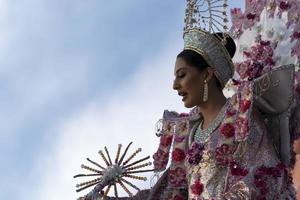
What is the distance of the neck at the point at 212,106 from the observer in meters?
4.36

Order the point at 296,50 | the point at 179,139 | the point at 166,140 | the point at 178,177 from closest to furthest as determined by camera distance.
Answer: the point at 178,177, the point at 179,139, the point at 166,140, the point at 296,50

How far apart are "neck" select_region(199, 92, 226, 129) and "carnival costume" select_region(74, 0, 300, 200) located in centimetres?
6

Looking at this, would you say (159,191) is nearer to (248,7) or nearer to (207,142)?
(207,142)

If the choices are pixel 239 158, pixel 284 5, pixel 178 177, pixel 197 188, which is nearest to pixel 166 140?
pixel 178 177

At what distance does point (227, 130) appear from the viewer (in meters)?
4.12

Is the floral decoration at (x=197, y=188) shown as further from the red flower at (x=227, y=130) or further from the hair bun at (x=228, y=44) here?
the hair bun at (x=228, y=44)

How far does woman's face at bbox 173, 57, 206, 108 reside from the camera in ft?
14.1

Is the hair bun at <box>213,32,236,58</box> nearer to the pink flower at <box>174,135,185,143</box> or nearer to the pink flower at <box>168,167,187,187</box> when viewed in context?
the pink flower at <box>174,135,185,143</box>

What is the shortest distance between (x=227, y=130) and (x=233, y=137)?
0.18ft

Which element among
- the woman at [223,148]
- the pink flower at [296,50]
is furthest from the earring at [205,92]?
the pink flower at [296,50]

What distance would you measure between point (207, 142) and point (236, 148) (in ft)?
0.70

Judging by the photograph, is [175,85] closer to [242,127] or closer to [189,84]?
[189,84]

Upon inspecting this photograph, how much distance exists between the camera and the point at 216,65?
171 inches

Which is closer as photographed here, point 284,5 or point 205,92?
point 205,92
